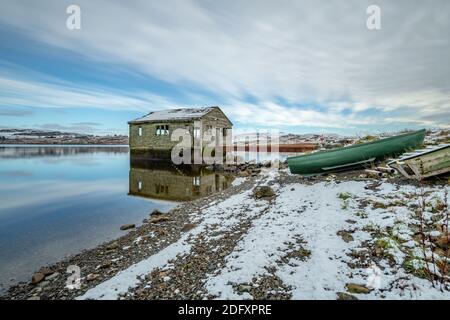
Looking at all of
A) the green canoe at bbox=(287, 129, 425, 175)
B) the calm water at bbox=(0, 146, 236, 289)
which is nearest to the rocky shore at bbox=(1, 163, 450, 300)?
the calm water at bbox=(0, 146, 236, 289)

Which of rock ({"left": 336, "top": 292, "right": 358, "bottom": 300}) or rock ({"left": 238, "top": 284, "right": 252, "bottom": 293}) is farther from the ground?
rock ({"left": 336, "top": 292, "right": 358, "bottom": 300})

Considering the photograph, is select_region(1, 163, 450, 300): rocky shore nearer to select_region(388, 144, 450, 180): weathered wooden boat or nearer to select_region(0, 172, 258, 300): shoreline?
select_region(0, 172, 258, 300): shoreline

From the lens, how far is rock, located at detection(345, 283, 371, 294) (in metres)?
3.17

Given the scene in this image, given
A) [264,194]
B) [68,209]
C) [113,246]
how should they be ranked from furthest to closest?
[68,209] < [264,194] < [113,246]

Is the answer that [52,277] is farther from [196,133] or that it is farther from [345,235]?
[196,133]

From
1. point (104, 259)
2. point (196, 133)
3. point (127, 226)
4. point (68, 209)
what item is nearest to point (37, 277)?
point (104, 259)

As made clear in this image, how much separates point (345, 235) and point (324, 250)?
839 millimetres

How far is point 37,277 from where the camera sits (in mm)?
5109

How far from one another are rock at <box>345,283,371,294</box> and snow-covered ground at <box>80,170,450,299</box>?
12 millimetres

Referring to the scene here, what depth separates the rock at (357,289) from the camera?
10.4 feet

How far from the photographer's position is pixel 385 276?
3469 mm

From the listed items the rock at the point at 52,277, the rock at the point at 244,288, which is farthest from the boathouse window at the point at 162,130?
the rock at the point at 244,288

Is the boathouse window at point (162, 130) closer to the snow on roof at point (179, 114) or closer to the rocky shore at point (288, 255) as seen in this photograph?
the snow on roof at point (179, 114)
